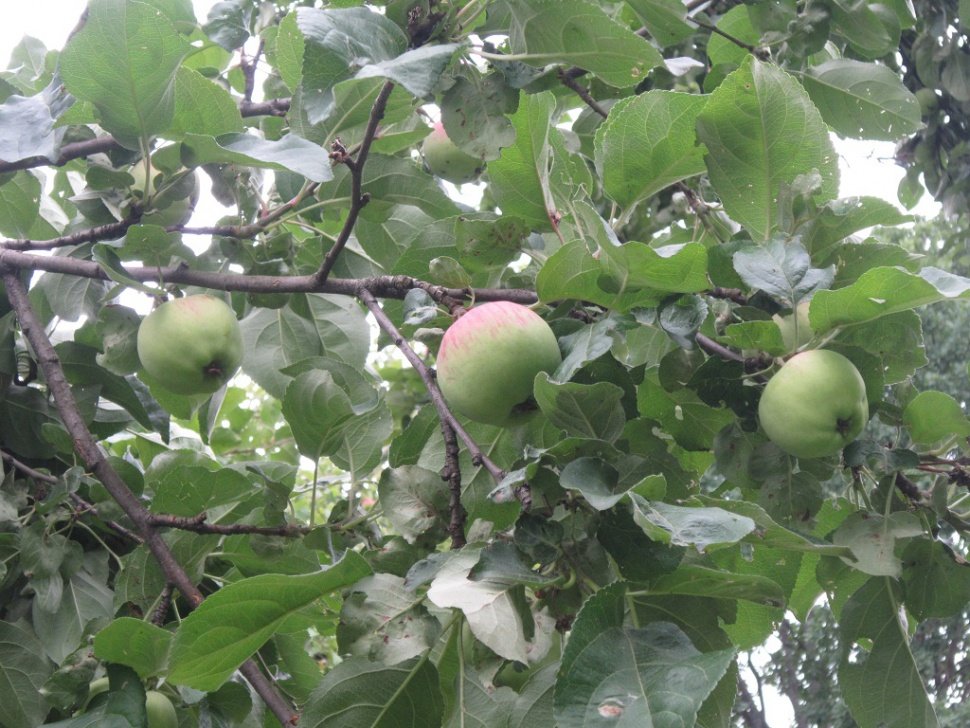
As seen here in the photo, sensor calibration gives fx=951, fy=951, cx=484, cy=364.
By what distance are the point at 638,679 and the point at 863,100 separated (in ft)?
3.87

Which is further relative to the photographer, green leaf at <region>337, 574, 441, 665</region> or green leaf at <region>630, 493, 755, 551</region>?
green leaf at <region>337, 574, 441, 665</region>

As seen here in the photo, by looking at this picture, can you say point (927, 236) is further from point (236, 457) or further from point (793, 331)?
point (793, 331)

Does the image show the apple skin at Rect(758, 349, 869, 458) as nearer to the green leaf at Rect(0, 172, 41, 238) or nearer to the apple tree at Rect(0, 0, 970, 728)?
the apple tree at Rect(0, 0, 970, 728)

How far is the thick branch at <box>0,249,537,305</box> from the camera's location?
1126 millimetres

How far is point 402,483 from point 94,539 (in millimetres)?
700

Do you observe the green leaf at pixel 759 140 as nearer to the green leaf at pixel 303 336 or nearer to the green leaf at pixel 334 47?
the green leaf at pixel 334 47

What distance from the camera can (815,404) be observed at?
36.7 inches

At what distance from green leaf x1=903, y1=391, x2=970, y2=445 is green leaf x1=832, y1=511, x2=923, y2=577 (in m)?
0.13

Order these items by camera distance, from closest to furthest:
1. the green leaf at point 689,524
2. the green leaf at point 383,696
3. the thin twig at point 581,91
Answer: the green leaf at point 689,524
the green leaf at point 383,696
the thin twig at point 581,91

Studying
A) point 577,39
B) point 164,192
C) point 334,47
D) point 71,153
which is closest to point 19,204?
point 71,153

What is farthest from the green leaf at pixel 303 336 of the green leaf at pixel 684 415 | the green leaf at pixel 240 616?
the green leaf at pixel 240 616

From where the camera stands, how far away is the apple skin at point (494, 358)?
3.07 feet

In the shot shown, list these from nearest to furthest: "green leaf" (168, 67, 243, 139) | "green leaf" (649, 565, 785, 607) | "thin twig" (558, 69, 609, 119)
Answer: "green leaf" (649, 565, 785, 607) → "green leaf" (168, 67, 243, 139) → "thin twig" (558, 69, 609, 119)

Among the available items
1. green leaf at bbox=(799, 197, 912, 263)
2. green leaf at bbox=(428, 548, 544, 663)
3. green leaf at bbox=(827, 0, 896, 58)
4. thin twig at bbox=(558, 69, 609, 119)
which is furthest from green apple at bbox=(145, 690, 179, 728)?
green leaf at bbox=(827, 0, 896, 58)
